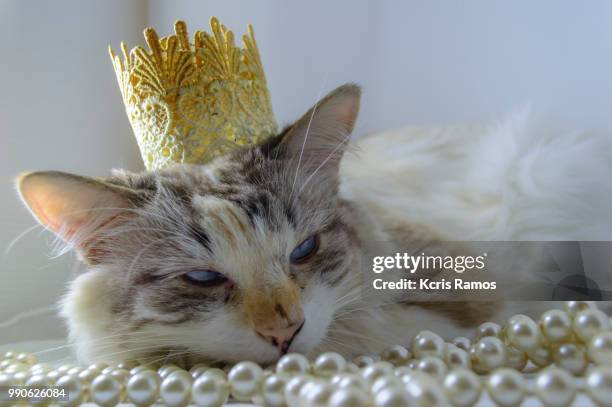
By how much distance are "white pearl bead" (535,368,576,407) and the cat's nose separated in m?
0.25

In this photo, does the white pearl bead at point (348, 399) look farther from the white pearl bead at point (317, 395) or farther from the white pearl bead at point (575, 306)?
the white pearl bead at point (575, 306)

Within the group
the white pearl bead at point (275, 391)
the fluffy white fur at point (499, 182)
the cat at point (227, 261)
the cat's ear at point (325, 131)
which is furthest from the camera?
the fluffy white fur at point (499, 182)

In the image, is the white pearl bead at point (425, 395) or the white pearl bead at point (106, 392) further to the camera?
the white pearl bead at point (106, 392)

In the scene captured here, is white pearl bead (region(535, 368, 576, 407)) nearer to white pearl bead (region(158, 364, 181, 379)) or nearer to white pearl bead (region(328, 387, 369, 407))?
white pearl bead (region(328, 387, 369, 407))

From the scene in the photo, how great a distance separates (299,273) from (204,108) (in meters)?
0.30

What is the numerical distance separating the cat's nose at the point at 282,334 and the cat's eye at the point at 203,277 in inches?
3.7

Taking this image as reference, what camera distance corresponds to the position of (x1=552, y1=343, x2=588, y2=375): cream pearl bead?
59 centimetres

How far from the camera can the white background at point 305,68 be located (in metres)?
1.07

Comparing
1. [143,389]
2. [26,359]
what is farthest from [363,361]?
[26,359]

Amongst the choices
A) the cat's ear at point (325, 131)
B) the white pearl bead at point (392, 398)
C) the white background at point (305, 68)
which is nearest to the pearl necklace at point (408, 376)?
the white pearl bead at point (392, 398)

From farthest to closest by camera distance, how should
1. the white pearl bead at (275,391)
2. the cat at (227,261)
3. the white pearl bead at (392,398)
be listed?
the cat at (227,261)
the white pearl bead at (275,391)
the white pearl bead at (392,398)

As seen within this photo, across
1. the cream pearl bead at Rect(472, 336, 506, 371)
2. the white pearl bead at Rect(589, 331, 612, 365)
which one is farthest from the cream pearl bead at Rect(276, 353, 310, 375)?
the white pearl bead at Rect(589, 331, 612, 365)

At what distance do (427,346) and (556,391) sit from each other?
0.19 m

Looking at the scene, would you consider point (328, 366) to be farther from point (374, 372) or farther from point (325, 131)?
point (325, 131)
